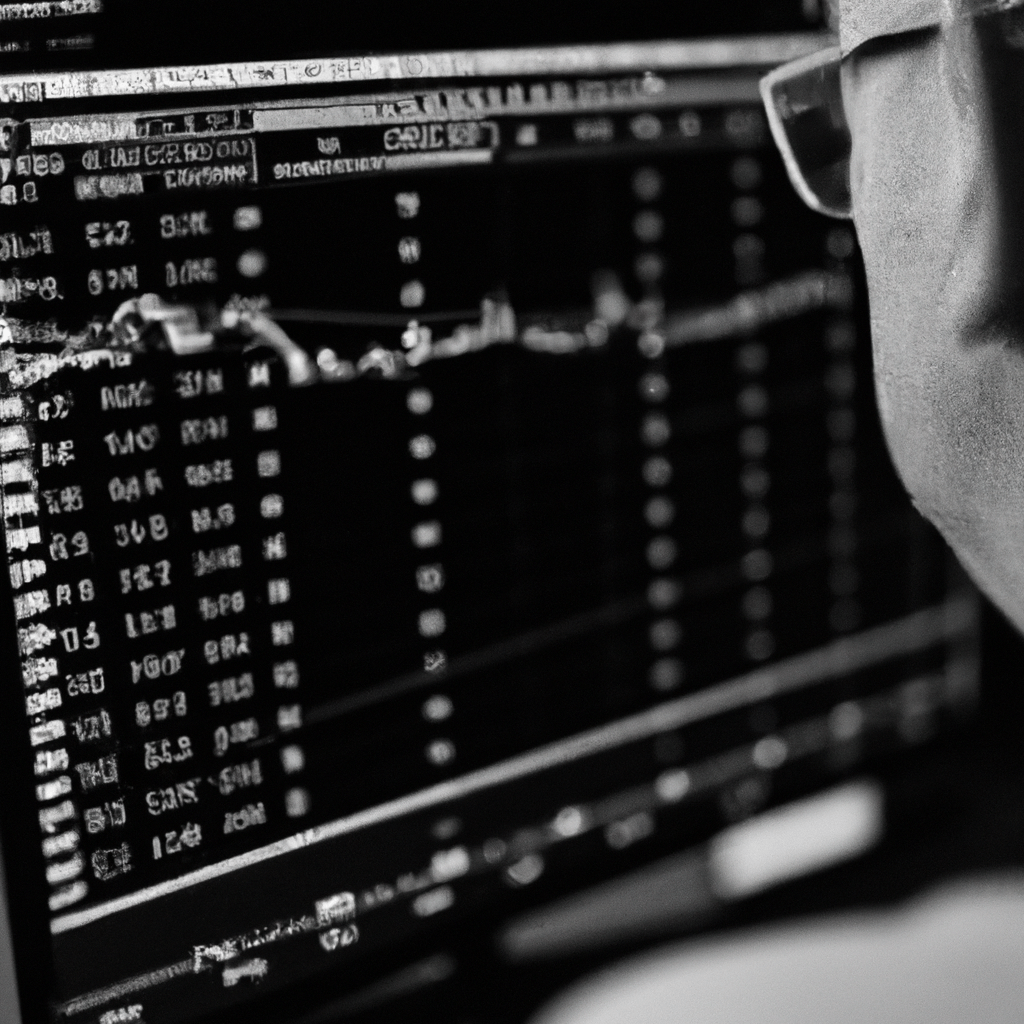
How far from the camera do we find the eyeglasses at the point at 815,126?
0.45 m

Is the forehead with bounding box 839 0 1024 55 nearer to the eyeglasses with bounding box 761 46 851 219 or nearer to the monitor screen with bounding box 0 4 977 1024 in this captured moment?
the eyeglasses with bounding box 761 46 851 219

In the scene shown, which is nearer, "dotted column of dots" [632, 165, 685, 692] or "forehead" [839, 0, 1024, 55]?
"forehead" [839, 0, 1024, 55]

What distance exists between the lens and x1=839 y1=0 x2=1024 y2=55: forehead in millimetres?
365

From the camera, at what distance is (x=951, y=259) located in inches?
15.0

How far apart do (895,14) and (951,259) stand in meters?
0.08

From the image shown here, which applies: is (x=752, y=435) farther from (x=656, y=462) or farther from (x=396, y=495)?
(x=396, y=495)

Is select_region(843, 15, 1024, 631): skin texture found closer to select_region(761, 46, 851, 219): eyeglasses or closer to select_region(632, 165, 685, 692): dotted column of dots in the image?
select_region(761, 46, 851, 219): eyeglasses

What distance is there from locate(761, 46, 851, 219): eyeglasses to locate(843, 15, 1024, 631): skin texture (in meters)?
0.03

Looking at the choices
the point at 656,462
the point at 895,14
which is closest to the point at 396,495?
the point at 656,462

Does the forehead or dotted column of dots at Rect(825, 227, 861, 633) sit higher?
the forehead

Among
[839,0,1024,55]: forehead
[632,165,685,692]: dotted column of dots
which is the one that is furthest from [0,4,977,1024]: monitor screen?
[839,0,1024,55]: forehead

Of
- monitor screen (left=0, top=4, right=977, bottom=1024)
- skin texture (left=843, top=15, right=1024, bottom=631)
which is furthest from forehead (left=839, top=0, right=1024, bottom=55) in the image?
monitor screen (left=0, top=4, right=977, bottom=1024)

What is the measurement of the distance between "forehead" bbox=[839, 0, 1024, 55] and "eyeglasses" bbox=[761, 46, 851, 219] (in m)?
0.04

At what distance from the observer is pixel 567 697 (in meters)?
0.57
